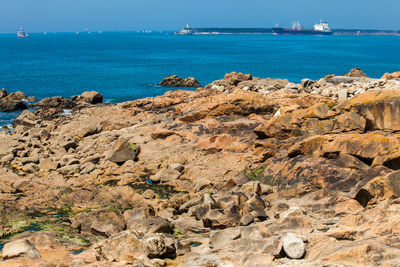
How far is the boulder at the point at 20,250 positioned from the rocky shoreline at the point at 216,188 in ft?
0.12

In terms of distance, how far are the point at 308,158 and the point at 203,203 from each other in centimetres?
495

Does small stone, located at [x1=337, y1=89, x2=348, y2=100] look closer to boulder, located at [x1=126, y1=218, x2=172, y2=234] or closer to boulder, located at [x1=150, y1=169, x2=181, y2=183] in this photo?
boulder, located at [x1=150, y1=169, x2=181, y2=183]

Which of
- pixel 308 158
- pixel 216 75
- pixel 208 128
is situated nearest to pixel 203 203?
pixel 308 158

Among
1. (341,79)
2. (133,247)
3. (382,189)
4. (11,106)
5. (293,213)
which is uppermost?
(382,189)

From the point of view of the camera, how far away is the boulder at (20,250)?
11.5 metres

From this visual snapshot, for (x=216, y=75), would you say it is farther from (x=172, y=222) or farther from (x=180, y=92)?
(x=172, y=222)

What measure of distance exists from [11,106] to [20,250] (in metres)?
36.1

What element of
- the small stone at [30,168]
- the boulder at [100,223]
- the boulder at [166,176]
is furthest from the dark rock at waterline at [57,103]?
the boulder at [100,223]

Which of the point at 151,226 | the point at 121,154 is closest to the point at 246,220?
the point at 151,226

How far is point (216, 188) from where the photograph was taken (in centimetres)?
1822

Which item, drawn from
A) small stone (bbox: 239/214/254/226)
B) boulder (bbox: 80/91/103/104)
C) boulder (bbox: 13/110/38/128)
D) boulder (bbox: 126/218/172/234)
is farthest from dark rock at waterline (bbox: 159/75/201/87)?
small stone (bbox: 239/214/254/226)

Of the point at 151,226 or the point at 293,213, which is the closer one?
the point at 293,213

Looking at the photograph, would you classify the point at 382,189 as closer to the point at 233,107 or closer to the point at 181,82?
the point at 233,107

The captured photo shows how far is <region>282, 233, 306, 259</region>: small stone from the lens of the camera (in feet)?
31.8
